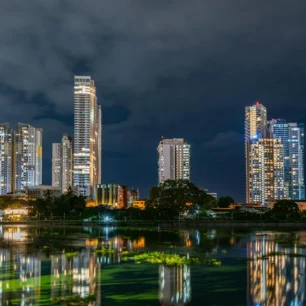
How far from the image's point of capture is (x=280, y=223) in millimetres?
95688

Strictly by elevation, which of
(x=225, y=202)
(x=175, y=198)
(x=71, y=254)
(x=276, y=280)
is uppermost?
(x=175, y=198)

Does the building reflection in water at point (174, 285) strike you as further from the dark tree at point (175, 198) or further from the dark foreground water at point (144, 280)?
the dark tree at point (175, 198)

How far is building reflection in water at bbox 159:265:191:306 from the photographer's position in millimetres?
22641

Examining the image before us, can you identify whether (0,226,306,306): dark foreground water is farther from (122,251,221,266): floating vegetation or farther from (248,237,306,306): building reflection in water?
(122,251,221,266): floating vegetation

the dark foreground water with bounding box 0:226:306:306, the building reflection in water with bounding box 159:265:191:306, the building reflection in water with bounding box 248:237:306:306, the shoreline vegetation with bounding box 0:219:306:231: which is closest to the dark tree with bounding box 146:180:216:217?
the shoreline vegetation with bounding box 0:219:306:231

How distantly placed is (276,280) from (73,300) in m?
12.9

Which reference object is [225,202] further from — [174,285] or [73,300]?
[73,300]

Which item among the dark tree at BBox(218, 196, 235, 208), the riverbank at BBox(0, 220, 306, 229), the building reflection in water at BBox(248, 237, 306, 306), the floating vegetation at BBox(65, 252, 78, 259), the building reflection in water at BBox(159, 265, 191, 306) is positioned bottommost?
the riverbank at BBox(0, 220, 306, 229)

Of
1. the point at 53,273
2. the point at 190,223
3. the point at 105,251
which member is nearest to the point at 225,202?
the point at 190,223

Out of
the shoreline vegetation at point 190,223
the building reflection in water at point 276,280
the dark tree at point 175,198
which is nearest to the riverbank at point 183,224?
the shoreline vegetation at point 190,223

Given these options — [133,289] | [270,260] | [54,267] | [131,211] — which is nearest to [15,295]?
[133,289]

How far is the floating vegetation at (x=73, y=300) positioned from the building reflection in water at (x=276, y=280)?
770cm

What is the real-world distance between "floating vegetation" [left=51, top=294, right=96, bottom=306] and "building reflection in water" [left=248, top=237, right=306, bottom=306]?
770cm

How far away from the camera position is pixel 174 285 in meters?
26.1
